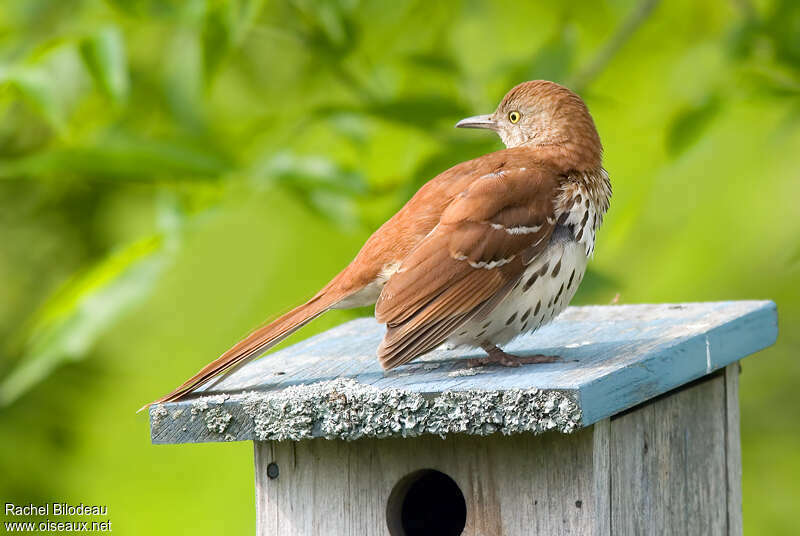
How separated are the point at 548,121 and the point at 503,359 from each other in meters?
0.81

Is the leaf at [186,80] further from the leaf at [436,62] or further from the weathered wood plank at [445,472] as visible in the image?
the weathered wood plank at [445,472]

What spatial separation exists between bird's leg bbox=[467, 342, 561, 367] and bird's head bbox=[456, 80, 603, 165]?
0.60 metres

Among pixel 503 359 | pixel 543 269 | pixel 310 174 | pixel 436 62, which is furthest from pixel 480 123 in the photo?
pixel 503 359

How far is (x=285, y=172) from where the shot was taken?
3.64 metres

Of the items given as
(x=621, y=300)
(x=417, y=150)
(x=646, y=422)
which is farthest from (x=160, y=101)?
(x=646, y=422)

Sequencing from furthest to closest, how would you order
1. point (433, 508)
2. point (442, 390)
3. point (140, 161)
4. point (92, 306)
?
1. point (140, 161)
2. point (92, 306)
3. point (433, 508)
4. point (442, 390)

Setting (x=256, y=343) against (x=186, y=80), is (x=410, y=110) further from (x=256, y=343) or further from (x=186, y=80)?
(x=256, y=343)

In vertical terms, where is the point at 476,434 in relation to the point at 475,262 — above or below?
below

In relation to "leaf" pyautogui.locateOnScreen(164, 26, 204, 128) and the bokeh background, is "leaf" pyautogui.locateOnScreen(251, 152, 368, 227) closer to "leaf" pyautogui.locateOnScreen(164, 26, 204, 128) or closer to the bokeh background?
the bokeh background

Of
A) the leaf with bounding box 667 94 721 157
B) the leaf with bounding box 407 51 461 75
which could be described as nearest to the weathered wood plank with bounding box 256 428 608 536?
the leaf with bounding box 667 94 721 157

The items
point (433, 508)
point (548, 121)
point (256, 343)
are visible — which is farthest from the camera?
point (548, 121)

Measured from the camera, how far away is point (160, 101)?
4500 millimetres

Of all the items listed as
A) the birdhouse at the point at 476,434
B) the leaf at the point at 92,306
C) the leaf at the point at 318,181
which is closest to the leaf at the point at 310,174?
the leaf at the point at 318,181

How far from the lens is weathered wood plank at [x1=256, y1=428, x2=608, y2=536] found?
2438mm
